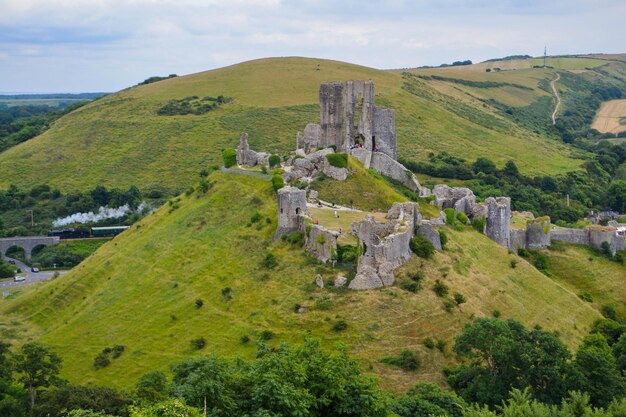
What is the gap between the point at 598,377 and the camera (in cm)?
4331

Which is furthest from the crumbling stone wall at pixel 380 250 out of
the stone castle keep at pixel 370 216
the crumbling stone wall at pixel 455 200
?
the crumbling stone wall at pixel 455 200

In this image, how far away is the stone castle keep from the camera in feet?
171

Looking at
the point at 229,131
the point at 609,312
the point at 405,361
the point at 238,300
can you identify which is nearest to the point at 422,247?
the point at 405,361

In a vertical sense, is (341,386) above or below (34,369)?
above

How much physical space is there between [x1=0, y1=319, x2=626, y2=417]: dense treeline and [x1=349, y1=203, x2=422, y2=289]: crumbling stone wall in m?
6.75

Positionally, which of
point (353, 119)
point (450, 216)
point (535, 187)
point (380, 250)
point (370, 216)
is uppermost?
point (353, 119)

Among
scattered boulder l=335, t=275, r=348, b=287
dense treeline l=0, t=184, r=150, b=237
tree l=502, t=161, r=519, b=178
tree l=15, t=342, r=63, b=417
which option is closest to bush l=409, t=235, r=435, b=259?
scattered boulder l=335, t=275, r=348, b=287

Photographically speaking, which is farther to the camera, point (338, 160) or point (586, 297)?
point (338, 160)

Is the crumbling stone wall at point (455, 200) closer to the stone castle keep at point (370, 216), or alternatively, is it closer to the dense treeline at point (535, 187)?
the stone castle keep at point (370, 216)

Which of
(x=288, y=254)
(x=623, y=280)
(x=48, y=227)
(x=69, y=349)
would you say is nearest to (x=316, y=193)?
(x=288, y=254)

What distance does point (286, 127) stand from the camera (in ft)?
490

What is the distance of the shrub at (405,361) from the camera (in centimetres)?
4559

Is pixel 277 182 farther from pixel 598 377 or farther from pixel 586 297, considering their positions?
pixel 598 377

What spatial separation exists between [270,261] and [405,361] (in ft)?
48.8
